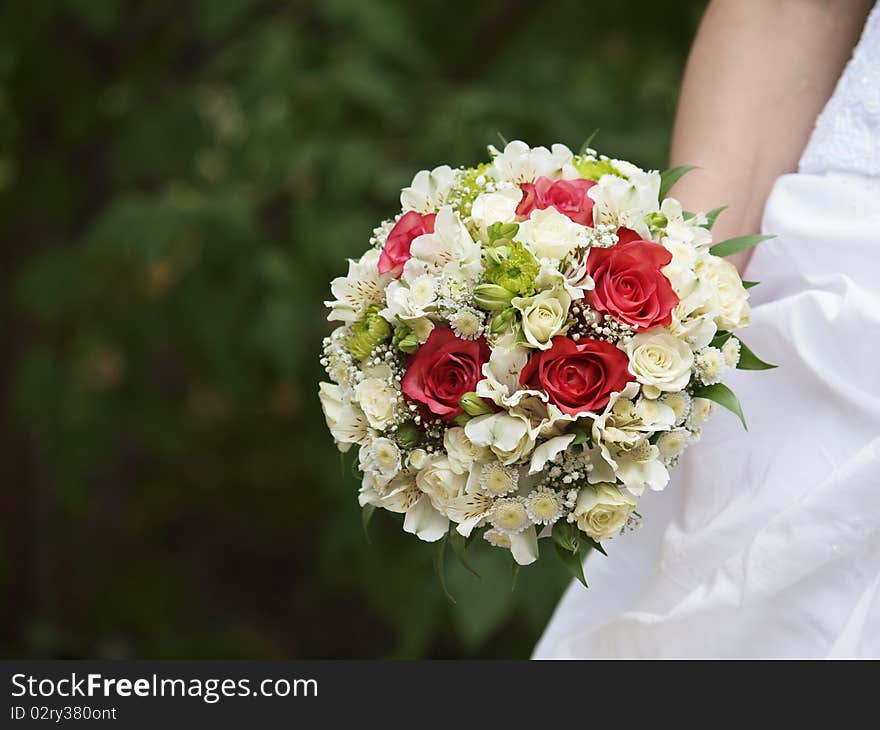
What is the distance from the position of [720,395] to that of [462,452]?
0.80 ft

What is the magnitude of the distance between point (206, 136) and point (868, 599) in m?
1.85

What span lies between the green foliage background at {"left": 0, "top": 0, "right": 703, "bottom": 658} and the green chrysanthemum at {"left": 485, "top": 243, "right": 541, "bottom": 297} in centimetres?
86

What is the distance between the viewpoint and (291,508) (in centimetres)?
339

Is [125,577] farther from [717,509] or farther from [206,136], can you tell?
[717,509]

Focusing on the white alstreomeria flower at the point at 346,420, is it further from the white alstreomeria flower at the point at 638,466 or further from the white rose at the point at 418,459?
the white alstreomeria flower at the point at 638,466

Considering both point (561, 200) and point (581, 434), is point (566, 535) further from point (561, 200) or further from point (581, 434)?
point (561, 200)

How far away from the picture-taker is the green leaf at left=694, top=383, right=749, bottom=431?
3.37 ft

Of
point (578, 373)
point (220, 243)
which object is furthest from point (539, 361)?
point (220, 243)

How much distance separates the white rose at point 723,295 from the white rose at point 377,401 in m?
0.30

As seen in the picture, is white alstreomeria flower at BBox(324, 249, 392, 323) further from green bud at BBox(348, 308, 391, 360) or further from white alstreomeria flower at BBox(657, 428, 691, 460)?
white alstreomeria flower at BBox(657, 428, 691, 460)

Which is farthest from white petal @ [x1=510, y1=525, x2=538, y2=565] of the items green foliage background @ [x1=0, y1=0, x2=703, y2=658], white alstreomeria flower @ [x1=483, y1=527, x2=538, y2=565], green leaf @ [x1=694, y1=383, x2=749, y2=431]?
green foliage background @ [x1=0, y1=0, x2=703, y2=658]

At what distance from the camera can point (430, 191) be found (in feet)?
3.74

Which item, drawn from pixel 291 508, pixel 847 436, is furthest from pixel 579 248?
pixel 291 508

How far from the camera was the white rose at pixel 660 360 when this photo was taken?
989 mm
